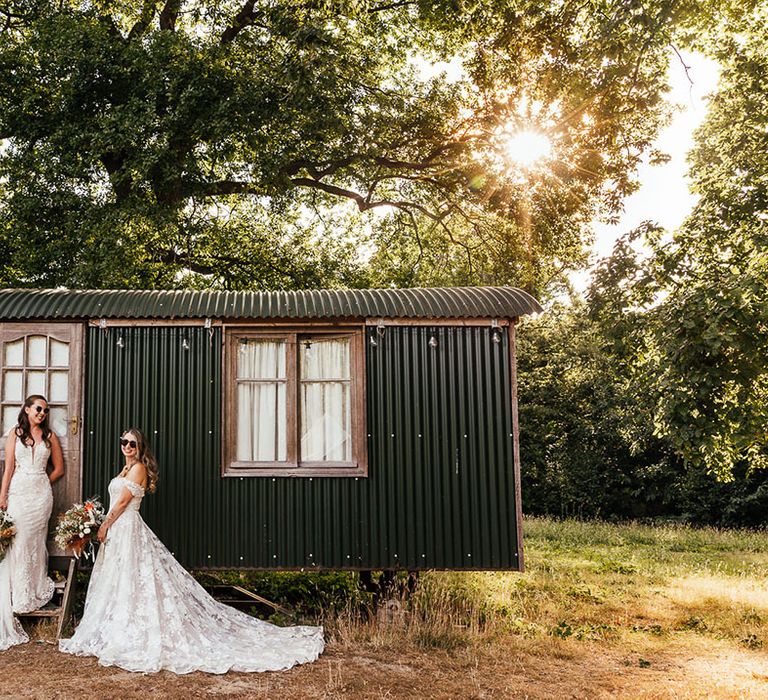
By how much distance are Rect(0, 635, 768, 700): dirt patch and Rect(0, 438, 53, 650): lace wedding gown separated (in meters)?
0.56

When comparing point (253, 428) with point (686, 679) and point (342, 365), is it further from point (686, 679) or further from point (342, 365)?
point (686, 679)

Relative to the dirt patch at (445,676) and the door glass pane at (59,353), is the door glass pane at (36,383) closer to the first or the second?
the door glass pane at (59,353)

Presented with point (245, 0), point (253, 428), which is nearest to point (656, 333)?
point (253, 428)

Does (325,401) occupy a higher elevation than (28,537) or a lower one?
higher

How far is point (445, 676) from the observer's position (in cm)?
616

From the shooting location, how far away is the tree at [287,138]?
39.4 ft

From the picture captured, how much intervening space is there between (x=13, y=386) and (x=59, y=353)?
1.78ft

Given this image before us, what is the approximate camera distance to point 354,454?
7621mm

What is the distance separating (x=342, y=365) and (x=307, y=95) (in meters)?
6.14

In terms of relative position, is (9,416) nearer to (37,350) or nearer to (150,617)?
(37,350)

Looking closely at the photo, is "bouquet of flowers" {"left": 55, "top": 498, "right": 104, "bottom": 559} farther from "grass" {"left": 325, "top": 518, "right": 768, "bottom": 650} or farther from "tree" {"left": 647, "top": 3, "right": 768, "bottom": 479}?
"tree" {"left": 647, "top": 3, "right": 768, "bottom": 479}

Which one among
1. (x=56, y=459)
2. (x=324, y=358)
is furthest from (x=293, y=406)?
(x=56, y=459)

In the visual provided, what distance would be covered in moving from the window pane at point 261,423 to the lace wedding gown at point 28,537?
188 cm

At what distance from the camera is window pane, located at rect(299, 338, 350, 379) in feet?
25.5
